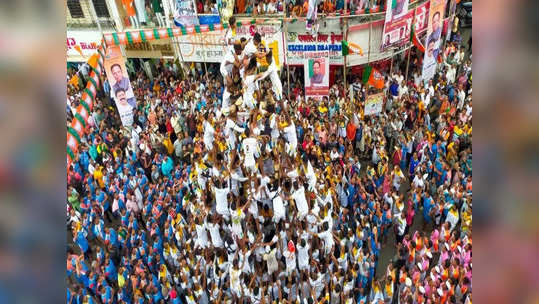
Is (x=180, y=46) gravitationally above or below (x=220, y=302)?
above

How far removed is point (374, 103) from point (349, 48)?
2.47m

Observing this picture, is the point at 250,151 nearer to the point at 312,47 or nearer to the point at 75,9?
the point at 312,47

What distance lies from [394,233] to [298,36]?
27.5 ft

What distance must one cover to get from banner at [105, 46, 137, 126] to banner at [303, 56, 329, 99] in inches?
240

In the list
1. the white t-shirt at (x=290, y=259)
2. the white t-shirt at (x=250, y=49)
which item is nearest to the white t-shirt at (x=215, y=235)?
the white t-shirt at (x=290, y=259)

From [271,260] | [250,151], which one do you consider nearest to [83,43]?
[250,151]

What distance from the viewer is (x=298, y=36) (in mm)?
15961

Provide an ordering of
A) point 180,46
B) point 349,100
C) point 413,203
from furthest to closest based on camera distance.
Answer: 1. point 180,46
2. point 349,100
3. point 413,203

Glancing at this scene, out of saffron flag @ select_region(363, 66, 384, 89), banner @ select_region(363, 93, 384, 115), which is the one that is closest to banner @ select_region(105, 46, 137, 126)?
banner @ select_region(363, 93, 384, 115)

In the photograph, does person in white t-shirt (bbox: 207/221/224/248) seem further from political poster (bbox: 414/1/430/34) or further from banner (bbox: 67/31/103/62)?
banner (bbox: 67/31/103/62)

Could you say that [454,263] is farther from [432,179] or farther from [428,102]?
[428,102]

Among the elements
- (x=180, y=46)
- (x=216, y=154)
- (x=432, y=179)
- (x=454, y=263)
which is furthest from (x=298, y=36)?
(x=454, y=263)

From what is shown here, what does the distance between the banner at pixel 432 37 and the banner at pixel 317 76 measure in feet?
11.1

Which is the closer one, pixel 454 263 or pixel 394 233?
pixel 454 263
